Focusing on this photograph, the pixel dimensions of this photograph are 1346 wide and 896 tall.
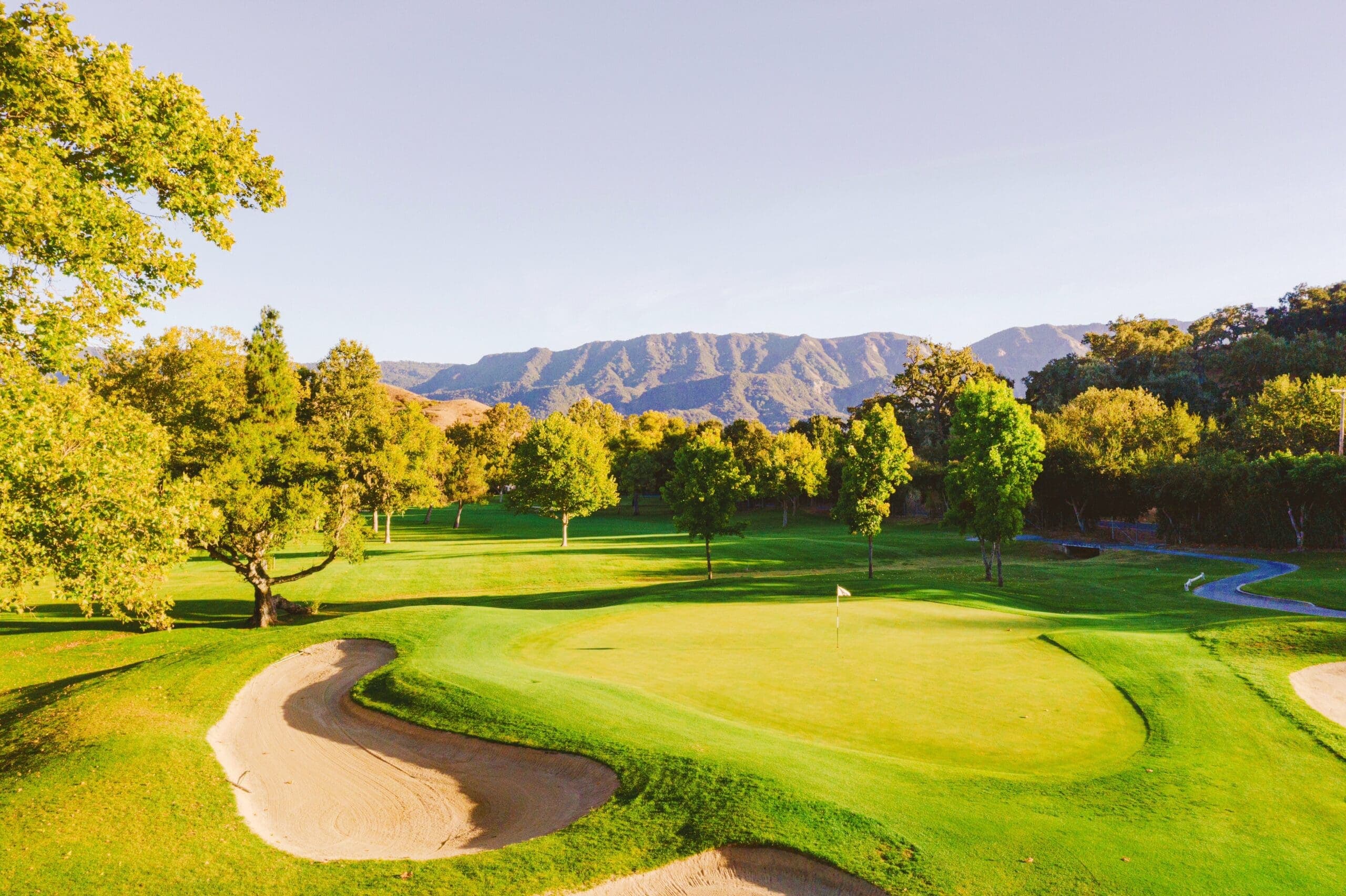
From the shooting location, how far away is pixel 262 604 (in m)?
26.5

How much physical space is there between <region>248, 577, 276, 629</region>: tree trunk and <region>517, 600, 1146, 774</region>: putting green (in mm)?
12855

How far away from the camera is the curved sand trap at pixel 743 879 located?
6871 mm

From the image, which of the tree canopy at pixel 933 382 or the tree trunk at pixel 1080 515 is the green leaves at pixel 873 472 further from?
the tree canopy at pixel 933 382

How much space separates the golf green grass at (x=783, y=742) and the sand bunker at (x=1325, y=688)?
1.59 ft

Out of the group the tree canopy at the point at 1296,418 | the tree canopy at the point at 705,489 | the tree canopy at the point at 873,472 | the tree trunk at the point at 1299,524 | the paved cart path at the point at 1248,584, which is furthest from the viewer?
the tree canopy at the point at 1296,418

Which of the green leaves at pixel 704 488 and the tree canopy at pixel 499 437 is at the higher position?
the tree canopy at pixel 499 437

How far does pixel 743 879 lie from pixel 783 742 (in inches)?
142

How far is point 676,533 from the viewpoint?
6606 centimetres

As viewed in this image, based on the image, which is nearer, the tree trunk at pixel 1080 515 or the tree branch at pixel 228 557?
the tree branch at pixel 228 557

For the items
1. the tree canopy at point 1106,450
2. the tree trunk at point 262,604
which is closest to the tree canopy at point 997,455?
the tree canopy at point 1106,450

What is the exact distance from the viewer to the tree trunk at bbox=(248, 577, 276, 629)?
26.4 m

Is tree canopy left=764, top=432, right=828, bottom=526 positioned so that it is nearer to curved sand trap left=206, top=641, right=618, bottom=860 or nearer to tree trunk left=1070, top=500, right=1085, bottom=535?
tree trunk left=1070, top=500, right=1085, bottom=535

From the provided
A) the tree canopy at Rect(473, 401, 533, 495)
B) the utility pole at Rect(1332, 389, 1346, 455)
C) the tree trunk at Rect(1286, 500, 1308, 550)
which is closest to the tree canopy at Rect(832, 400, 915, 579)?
the tree trunk at Rect(1286, 500, 1308, 550)

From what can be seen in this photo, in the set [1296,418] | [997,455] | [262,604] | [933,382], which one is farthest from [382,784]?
[933,382]
